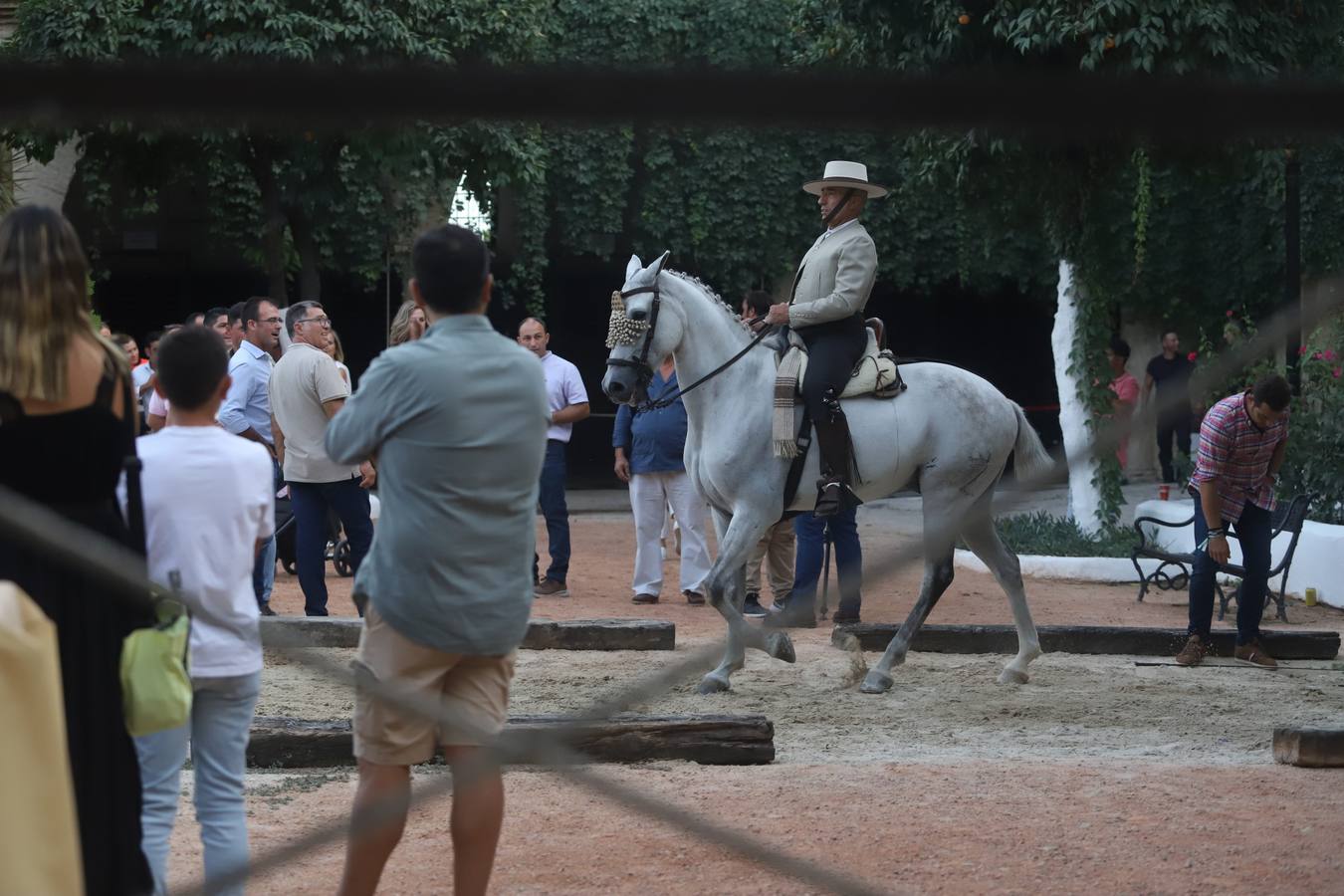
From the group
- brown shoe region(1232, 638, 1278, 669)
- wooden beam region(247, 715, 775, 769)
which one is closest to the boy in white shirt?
wooden beam region(247, 715, 775, 769)

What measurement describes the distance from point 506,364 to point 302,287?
14.5 m

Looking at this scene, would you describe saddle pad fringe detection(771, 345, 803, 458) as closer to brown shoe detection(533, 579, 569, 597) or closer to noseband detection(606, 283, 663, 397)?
noseband detection(606, 283, 663, 397)

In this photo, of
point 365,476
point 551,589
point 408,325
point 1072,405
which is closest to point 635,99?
point 365,476

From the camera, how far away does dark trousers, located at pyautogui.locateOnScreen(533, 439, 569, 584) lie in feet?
36.5

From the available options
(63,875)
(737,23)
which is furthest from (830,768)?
(737,23)

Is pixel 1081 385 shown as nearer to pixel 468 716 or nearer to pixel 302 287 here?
pixel 302 287

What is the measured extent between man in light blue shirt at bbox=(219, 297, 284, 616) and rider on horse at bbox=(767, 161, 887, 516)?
3.02m

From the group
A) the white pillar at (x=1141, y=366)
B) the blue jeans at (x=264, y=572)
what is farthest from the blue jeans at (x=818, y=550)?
the white pillar at (x=1141, y=366)

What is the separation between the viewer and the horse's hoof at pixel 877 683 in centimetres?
777

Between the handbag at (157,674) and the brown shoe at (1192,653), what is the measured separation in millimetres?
6526

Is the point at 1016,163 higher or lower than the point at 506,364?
higher

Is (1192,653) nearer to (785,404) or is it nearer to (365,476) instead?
(785,404)

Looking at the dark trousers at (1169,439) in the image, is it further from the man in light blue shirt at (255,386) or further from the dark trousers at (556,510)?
the man in light blue shirt at (255,386)

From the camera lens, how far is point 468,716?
364cm
